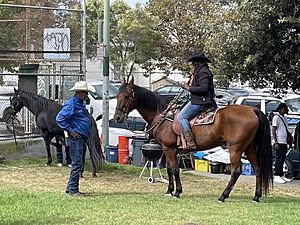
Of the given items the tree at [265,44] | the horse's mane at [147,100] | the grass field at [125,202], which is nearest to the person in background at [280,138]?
the grass field at [125,202]

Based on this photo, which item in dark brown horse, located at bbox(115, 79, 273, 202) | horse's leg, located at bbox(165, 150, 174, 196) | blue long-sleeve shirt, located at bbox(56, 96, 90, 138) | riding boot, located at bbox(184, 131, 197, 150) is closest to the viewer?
blue long-sleeve shirt, located at bbox(56, 96, 90, 138)

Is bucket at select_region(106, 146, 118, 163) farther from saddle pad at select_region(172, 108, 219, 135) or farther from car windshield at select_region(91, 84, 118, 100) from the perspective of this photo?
saddle pad at select_region(172, 108, 219, 135)

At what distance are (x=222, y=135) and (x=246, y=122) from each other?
537mm

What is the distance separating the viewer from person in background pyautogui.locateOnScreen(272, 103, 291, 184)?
635 inches

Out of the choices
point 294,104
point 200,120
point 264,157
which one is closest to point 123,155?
point 294,104

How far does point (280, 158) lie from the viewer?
16391mm

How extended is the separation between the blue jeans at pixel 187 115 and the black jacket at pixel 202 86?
0.44 feet

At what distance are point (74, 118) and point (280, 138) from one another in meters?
6.25

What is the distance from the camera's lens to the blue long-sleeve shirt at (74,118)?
39.0 ft

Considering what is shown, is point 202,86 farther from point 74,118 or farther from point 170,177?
point 74,118

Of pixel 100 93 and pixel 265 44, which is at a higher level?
pixel 265 44

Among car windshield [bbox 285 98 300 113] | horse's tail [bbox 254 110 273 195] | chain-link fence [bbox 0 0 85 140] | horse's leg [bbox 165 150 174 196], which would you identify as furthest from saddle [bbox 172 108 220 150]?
car windshield [bbox 285 98 300 113]

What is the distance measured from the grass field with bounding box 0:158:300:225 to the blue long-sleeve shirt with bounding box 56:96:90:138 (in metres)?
1.26

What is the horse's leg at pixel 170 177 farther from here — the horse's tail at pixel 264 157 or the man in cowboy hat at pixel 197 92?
the horse's tail at pixel 264 157
